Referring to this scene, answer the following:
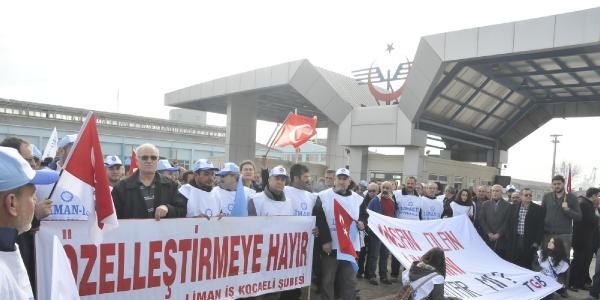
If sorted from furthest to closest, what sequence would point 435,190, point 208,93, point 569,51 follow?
point 208,93 < point 569,51 < point 435,190

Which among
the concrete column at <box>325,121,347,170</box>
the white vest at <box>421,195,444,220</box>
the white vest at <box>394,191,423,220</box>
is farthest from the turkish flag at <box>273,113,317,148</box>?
the concrete column at <box>325,121,347,170</box>

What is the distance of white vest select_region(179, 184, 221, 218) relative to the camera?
4.98 metres

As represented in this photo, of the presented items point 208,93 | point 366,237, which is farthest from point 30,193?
point 208,93

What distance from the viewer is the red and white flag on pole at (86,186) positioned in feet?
11.2

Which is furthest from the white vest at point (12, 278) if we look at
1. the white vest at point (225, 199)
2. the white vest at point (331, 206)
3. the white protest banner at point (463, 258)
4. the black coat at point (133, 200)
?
the white protest banner at point (463, 258)

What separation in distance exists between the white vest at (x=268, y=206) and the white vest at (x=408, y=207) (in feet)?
11.4

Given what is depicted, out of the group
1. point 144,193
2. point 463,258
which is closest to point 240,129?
point 463,258

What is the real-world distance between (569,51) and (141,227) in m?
17.5

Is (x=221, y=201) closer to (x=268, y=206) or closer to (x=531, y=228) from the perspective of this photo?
(x=268, y=206)

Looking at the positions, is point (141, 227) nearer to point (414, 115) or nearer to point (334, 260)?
point (334, 260)

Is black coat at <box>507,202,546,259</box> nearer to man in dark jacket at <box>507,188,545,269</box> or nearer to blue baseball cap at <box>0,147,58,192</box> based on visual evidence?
man in dark jacket at <box>507,188,545,269</box>

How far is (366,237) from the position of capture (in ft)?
25.9

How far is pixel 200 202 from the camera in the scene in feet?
16.6

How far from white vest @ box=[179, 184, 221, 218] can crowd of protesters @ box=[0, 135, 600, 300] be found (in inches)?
0.5
